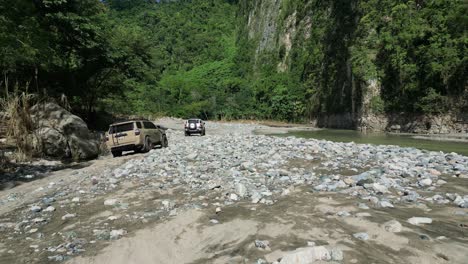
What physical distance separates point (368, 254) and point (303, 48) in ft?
245

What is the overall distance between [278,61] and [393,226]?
8409cm

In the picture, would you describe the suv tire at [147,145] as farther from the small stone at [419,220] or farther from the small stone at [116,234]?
the small stone at [419,220]

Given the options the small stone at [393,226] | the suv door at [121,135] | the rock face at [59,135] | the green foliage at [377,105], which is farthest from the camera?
the green foliage at [377,105]

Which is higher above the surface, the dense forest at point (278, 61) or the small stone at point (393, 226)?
the dense forest at point (278, 61)

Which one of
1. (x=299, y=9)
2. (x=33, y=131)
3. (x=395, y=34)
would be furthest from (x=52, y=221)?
(x=299, y=9)

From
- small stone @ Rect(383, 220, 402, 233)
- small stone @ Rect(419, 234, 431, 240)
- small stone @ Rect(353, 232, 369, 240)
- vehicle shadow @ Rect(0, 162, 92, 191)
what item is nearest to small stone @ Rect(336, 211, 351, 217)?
small stone @ Rect(383, 220, 402, 233)

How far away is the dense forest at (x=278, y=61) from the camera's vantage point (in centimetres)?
2406

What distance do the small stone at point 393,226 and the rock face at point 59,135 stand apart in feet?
52.6

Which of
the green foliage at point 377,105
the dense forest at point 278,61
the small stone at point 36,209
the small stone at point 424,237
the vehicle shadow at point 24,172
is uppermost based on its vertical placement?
the dense forest at point 278,61

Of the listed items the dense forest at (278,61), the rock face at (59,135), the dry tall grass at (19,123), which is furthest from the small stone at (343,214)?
the rock face at (59,135)

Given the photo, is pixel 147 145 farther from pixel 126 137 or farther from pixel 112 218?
pixel 112 218

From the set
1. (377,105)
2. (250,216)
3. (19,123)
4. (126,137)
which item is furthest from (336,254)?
(377,105)

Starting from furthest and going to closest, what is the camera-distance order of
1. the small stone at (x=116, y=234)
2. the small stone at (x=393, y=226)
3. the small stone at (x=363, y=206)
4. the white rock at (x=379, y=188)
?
the white rock at (x=379, y=188) → the small stone at (x=363, y=206) → the small stone at (x=116, y=234) → the small stone at (x=393, y=226)

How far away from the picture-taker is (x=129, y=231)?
6391mm
